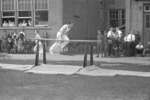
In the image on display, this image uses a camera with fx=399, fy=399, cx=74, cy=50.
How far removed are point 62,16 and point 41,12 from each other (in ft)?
5.07

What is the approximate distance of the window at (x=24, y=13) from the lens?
83.1 ft

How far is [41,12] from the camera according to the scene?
83.3 feet

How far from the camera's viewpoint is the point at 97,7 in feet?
94.3

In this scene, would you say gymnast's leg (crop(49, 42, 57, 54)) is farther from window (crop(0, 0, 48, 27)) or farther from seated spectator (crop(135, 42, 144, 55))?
seated spectator (crop(135, 42, 144, 55))

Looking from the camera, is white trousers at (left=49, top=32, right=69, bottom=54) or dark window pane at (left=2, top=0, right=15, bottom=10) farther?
dark window pane at (left=2, top=0, right=15, bottom=10)

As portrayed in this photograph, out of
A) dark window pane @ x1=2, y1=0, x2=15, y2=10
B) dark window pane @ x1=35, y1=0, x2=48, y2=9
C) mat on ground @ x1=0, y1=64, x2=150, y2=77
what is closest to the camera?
mat on ground @ x1=0, y1=64, x2=150, y2=77

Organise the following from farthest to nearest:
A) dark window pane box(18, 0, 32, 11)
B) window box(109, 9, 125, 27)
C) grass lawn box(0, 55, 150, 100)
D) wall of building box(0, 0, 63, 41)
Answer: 1. window box(109, 9, 125, 27)
2. dark window pane box(18, 0, 32, 11)
3. wall of building box(0, 0, 63, 41)
4. grass lawn box(0, 55, 150, 100)

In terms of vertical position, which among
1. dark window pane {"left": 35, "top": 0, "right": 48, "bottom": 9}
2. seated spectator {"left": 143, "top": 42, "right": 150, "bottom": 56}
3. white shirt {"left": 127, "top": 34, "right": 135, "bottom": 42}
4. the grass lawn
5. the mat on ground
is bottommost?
the grass lawn

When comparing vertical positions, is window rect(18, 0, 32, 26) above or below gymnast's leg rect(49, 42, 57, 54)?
above

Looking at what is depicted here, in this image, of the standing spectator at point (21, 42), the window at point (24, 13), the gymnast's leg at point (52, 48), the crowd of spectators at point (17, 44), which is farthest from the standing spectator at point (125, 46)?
the standing spectator at point (21, 42)

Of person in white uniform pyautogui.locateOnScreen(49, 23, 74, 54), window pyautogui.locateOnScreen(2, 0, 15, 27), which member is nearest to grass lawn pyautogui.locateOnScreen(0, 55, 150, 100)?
person in white uniform pyautogui.locateOnScreen(49, 23, 74, 54)

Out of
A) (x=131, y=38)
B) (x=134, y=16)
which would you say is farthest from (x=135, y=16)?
(x=131, y=38)

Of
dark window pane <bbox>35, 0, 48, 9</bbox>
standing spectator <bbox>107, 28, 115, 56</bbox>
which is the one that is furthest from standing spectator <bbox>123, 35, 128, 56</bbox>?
dark window pane <bbox>35, 0, 48, 9</bbox>

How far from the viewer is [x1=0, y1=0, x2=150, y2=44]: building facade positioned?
73.5ft
